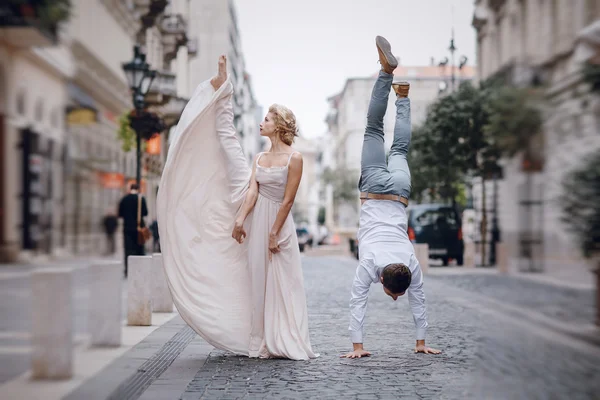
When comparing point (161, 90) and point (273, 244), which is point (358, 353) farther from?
point (161, 90)

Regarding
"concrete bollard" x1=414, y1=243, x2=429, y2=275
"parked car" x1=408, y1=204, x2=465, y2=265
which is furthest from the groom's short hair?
"parked car" x1=408, y1=204, x2=465, y2=265

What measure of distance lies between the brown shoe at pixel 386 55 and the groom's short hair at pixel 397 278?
1547 mm

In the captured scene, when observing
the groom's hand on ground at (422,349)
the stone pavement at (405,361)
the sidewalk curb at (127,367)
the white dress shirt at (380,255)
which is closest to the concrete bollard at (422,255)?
the stone pavement at (405,361)

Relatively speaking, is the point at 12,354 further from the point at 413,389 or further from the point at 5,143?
the point at 413,389

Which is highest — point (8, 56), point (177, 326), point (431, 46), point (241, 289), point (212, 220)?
point (431, 46)

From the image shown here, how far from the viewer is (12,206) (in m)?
2.30

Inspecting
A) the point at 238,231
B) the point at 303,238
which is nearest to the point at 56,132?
the point at 238,231

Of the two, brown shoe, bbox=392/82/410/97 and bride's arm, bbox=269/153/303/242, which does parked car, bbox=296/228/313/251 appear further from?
bride's arm, bbox=269/153/303/242

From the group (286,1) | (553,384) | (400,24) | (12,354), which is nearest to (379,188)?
(286,1)

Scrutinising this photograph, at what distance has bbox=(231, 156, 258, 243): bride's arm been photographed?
6700mm

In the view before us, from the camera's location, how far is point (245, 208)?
6844 millimetres

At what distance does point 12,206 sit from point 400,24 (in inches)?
74.6

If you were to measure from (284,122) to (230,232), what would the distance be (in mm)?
1038

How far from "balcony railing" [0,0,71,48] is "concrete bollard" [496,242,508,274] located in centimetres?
144
